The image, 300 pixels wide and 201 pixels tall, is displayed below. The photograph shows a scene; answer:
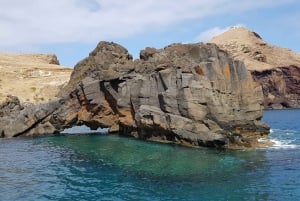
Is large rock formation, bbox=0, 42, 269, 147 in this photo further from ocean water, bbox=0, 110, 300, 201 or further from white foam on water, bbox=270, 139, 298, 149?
ocean water, bbox=0, 110, 300, 201

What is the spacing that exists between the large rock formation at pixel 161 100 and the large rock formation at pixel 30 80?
29035 mm

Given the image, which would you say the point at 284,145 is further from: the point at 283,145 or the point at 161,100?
the point at 161,100

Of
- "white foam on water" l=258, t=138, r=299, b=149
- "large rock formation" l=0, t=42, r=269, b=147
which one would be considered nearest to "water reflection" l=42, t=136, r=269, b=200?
"large rock formation" l=0, t=42, r=269, b=147

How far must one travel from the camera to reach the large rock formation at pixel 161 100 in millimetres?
55344

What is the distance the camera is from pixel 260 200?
29.7 meters

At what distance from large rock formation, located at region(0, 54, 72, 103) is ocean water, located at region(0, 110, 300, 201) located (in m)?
49.1

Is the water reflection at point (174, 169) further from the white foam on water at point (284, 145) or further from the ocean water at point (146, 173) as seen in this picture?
the white foam on water at point (284, 145)

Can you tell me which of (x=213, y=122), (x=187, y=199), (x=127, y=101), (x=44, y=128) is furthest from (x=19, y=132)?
(x=187, y=199)

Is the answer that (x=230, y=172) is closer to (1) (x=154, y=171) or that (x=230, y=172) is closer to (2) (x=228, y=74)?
(1) (x=154, y=171)

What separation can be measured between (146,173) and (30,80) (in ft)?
296

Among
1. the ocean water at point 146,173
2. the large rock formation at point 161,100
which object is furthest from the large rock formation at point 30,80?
the ocean water at point 146,173

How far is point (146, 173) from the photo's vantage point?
38.8 metres

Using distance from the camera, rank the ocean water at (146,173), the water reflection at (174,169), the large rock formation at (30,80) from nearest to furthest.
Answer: the ocean water at (146,173), the water reflection at (174,169), the large rock formation at (30,80)

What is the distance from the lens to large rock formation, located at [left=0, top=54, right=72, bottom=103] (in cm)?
10506
